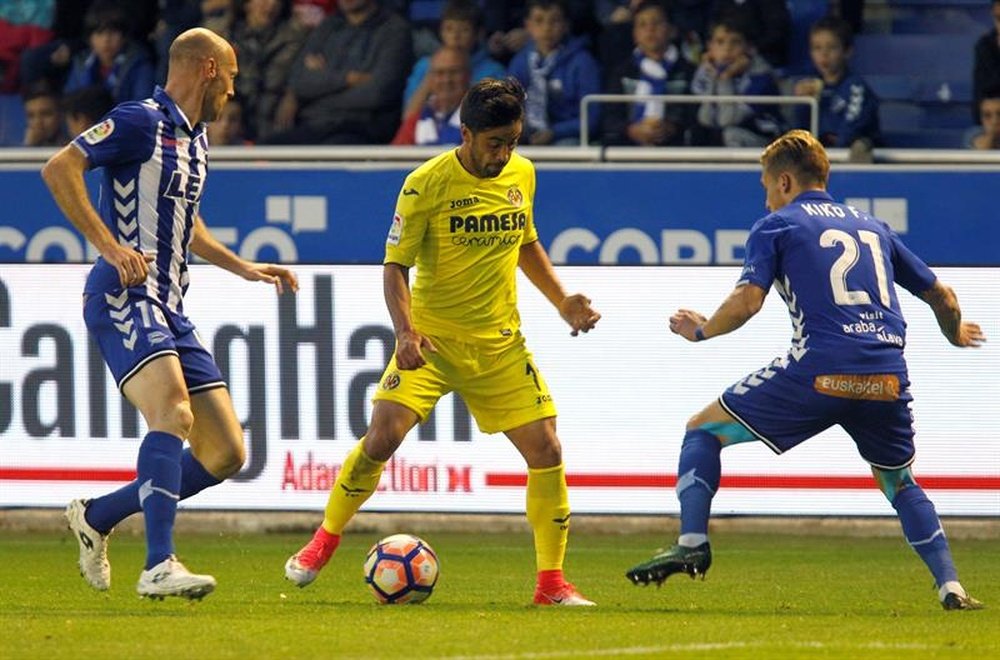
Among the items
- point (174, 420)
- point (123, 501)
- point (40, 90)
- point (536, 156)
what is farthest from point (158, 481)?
point (40, 90)

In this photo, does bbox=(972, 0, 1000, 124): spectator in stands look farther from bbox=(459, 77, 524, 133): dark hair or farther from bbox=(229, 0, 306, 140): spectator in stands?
bbox=(459, 77, 524, 133): dark hair

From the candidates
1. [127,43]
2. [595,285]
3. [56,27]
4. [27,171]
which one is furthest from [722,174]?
[56,27]

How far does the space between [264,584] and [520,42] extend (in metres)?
6.44

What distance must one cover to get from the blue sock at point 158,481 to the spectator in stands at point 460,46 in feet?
23.6

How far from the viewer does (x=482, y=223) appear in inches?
340

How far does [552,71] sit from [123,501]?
7.12m

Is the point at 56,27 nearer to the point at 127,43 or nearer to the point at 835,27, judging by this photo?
the point at 127,43

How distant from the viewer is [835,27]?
47.1 ft

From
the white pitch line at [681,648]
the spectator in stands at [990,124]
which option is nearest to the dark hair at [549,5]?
→ the spectator in stands at [990,124]

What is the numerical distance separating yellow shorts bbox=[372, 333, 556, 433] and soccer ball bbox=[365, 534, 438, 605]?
57cm

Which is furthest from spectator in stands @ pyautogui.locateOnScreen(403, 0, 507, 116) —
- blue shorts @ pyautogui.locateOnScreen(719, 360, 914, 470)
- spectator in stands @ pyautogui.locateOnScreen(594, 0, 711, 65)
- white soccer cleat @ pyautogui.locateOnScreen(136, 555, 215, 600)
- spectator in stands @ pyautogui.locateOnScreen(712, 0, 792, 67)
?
white soccer cleat @ pyautogui.locateOnScreen(136, 555, 215, 600)

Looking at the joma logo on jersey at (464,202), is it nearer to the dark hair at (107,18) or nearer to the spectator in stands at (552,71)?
the spectator in stands at (552,71)

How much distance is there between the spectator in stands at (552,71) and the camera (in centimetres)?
1464

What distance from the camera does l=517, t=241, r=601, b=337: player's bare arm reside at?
880 cm
